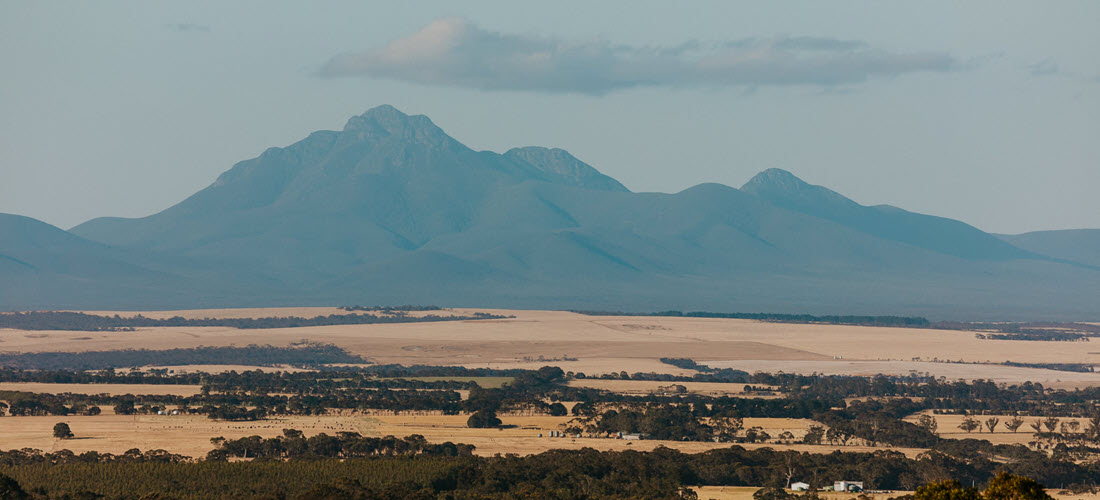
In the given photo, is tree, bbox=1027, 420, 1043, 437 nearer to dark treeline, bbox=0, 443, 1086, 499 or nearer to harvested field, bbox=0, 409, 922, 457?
harvested field, bbox=0, 409, 922, 457

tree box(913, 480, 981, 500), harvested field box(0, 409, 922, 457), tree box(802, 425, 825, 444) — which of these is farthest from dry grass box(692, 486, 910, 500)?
tree box(913, 480, 981, 500)

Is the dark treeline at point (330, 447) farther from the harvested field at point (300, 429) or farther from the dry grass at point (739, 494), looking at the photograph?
the dry grass at point (739, 494)

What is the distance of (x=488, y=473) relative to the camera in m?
87.9

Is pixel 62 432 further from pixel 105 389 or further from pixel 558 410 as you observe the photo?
pixel 105 389

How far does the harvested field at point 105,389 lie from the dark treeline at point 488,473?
50.7 metres

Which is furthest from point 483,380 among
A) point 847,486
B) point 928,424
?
point 847,486

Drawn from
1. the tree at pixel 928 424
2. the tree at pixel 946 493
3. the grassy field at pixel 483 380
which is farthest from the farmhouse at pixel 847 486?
the grassy field at pixel 483 380

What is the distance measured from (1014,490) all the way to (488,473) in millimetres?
39485

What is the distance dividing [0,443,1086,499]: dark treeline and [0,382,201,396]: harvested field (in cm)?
5069

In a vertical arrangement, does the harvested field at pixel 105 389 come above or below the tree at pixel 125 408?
above

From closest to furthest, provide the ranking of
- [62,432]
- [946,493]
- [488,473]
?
[946,493]
[488,473]
[62,432]

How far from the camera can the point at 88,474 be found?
84.4 meters

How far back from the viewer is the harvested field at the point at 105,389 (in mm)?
148500

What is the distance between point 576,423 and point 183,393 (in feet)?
150
